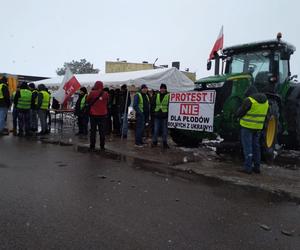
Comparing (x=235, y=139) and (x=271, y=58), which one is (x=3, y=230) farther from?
(x=271, y=58)

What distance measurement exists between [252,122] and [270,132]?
6.22 ft

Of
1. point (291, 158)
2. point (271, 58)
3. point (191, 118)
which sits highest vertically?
point (271, 58)

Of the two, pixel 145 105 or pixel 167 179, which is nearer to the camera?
pixel 167 179

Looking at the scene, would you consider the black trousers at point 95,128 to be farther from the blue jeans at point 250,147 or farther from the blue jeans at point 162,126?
the blue jeans at point 250,147

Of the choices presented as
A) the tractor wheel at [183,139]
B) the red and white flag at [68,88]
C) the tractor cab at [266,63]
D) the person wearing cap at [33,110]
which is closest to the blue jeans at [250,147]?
the tractor cab at [266,63]

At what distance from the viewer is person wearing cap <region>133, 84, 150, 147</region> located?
1079 centimetres

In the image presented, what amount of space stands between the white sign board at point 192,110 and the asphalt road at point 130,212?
2.77 meters

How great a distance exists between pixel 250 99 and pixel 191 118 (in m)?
2.58

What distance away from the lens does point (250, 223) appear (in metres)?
4.47

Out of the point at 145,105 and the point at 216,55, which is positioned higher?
the point at 216,55

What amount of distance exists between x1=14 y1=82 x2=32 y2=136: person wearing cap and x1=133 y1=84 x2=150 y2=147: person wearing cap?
3940mm

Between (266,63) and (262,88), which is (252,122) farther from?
(266,63)

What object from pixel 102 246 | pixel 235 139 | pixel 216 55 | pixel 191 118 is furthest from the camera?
pixel 216 55

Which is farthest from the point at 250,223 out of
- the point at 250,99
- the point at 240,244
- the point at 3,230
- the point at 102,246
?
the point at 250,99
